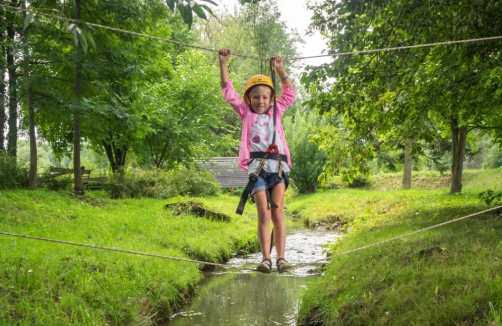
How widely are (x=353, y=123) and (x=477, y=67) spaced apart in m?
2.40

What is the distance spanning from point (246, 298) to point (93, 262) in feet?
8.13

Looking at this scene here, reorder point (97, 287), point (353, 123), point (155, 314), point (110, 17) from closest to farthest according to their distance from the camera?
point (97, 287), point (155, 314), point (353, 123), point (110, 17)

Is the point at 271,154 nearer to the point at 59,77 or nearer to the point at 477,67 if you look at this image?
the point at 477,67

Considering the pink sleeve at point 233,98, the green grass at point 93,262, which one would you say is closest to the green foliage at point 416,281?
the green grass at point 93,262

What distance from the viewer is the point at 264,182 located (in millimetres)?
4184

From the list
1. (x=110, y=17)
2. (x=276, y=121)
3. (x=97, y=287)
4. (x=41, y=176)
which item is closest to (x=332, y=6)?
(x=276, y=121)

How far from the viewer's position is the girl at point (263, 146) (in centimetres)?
417

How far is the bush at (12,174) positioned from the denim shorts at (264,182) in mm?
9014

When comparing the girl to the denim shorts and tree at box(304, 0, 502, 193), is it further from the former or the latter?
tree at box(304, 0, 502, 193)

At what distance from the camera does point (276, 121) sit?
13.9 ft

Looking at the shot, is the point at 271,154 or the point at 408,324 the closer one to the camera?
the point at 271,154

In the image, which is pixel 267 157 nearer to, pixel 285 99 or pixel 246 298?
pixel 285 99

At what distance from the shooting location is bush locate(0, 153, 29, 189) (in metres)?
11.1

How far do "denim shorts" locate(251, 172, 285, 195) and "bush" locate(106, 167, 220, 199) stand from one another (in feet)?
38.0
